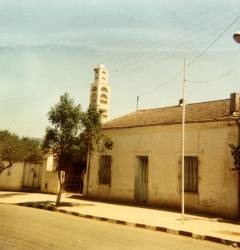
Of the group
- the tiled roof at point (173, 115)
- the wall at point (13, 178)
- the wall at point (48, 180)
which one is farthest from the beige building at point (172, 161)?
the wall at point (13, 178)

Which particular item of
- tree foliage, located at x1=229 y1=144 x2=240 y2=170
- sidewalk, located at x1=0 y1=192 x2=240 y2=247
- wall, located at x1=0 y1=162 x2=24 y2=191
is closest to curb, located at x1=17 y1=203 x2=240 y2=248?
sidewalk, located at x1=0 y1=192 x2=240 y2=247

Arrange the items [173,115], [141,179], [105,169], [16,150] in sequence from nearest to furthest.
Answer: [141,179] → [173,115] → [105,169] → [16,150]

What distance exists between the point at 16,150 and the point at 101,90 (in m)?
13.0

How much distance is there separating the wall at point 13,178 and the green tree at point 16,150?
2.08ft

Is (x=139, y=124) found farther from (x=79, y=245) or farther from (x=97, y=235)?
(x=79, y=245)

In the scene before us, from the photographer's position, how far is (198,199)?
17203 mm

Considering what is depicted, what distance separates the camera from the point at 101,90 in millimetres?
35094

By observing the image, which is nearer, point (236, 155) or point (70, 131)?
point (236, 155)

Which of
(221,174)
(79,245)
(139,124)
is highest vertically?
(139,124)

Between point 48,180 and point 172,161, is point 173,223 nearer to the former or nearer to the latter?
point 172,161

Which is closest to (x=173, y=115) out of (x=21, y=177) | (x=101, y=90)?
(x=21, y=177)

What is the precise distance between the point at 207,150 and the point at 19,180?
15671mm

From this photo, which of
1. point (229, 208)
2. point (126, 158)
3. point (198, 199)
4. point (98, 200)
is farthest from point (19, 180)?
point (229, 208)

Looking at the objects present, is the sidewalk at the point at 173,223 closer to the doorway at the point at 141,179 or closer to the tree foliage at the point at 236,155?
the tree foliage at the point at 236,155
